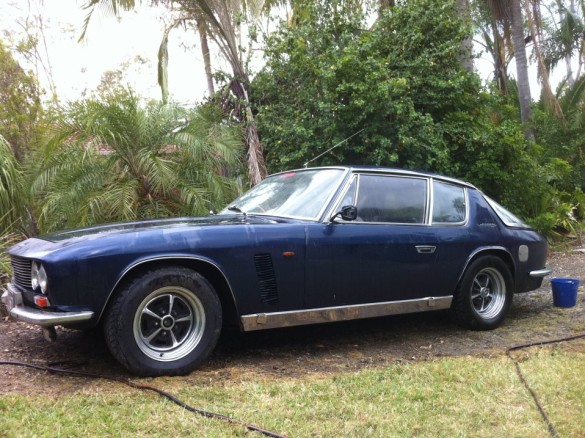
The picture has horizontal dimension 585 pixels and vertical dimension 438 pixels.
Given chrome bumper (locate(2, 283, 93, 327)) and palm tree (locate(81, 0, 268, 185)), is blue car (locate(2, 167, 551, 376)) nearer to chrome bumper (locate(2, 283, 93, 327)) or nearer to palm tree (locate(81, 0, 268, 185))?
chrome bumper (locate(2, 283, 93, 327))

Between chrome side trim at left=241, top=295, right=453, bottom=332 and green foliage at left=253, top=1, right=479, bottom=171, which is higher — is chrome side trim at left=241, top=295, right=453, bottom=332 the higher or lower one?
the lower one

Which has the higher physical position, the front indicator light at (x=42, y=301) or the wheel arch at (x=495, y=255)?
the front indicator light at (x=42, y=301)

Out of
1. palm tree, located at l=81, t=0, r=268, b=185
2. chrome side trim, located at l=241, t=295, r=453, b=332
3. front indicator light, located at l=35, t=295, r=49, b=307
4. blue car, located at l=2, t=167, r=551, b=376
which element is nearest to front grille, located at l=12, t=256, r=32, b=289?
blue car, located at l=2, t=167, r=551, b=376

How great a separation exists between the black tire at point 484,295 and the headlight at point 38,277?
3.52m

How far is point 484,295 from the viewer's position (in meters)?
5.55

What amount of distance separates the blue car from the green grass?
0.42 metres

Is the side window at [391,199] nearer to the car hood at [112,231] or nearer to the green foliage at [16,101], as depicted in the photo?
the car hood at [112,231]

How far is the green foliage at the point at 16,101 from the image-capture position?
11.7m

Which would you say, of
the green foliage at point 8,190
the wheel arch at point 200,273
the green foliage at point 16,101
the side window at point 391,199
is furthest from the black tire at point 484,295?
the green foliage at point 16,101

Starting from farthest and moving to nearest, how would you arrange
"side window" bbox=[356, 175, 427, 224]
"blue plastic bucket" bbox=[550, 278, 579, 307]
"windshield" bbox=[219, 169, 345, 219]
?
"blue plastic bucket" bbox=[550, 278, 579, 307]
"side window" bbox=[356, 175, 427, 224]
"windshield" bbox=[219, 169, 345, 219]

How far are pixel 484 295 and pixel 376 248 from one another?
150 centimetres

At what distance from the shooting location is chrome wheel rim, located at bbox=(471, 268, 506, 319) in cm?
551

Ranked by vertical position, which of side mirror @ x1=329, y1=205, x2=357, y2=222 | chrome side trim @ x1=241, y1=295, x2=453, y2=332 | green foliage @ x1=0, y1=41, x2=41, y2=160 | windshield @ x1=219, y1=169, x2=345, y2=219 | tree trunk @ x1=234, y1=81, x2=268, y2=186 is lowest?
chrome side trim @ x1=241, y1=295, x2=453, y2=332

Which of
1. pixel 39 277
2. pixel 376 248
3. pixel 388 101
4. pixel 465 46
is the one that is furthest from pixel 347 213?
pixel 465 46
